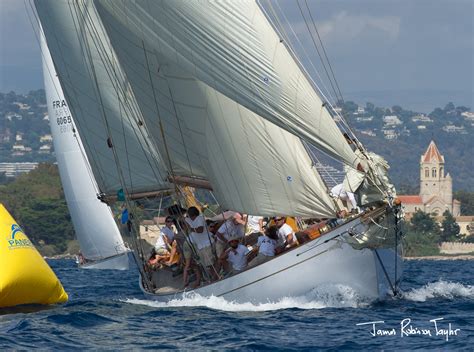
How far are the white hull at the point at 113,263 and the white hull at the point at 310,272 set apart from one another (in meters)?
16.2

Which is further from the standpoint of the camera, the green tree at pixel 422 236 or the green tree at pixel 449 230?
the green tree at pixel 449 230

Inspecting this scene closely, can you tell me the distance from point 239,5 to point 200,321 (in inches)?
187

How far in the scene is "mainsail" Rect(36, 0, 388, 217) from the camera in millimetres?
21094

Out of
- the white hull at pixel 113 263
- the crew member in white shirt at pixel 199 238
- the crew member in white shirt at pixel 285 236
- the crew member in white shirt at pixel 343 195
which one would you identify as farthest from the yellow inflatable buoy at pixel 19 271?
the white hull at pixel 113 263

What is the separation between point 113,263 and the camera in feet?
127

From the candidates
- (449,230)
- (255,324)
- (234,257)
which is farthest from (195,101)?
(449,230)

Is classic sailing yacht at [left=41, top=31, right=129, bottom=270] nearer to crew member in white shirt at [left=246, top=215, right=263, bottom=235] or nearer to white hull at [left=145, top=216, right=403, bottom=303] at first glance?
crew member in white shirt at [left=246, top=215, right=263, bottom=235]

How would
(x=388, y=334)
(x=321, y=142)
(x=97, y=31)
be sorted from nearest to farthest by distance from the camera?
(x=388, y=334) < (x=321, y=142) < (x=97, y=31)

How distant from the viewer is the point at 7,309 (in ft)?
72.8

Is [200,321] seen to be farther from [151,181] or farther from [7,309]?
[151,181]

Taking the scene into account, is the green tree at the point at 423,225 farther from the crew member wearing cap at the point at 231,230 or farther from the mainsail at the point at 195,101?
the crew member wearing cap at the point at 231,230

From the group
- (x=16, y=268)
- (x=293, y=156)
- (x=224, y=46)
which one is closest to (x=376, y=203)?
(x=293, y=156)

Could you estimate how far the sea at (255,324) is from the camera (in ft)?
60.6
